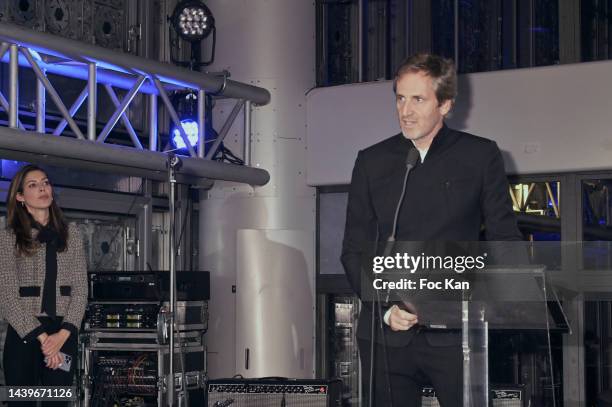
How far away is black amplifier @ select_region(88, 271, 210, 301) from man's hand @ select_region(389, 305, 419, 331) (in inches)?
166

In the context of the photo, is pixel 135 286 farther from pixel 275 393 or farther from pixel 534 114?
pixel 534 114

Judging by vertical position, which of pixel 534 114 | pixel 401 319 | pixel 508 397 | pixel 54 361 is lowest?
pixel 508 397

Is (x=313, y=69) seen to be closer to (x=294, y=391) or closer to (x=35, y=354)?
(x=294, y=391)

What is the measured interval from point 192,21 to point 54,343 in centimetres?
308

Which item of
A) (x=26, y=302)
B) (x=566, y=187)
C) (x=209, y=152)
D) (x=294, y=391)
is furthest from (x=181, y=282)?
(x=566, y=187)

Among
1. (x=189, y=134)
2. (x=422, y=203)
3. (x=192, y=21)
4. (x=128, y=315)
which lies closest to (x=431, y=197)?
(x=422, y=203)

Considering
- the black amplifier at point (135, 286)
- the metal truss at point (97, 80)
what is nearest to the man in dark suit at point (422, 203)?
the metal truss at point (97, 80)

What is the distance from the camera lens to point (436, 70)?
284 cm

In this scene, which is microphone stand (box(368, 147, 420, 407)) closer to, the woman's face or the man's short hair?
the man's short hair

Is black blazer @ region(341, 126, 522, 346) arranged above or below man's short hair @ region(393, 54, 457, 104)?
below

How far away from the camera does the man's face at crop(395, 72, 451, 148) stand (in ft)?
9.27

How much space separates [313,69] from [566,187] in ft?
6.84

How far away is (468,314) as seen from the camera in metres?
2.53

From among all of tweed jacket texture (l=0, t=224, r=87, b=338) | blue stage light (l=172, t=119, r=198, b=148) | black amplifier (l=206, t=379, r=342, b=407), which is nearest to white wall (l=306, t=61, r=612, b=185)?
blue stage light (l=172, t=119, r=198, b=148)
